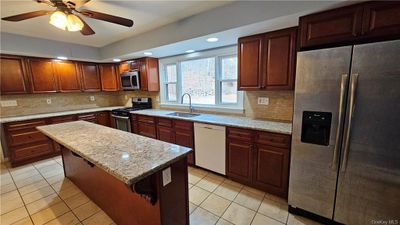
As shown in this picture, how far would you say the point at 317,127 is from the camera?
168 centimetres

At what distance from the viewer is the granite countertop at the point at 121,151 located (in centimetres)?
113

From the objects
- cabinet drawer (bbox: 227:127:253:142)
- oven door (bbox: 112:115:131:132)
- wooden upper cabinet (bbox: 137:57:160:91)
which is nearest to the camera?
cabinet drawer (bbox: 227:127:253:142)

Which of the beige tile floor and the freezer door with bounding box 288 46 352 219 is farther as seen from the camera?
the beige tile floor

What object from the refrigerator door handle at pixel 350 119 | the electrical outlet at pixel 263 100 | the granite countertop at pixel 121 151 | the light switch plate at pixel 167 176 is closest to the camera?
the granite countertop at pixel 121 151

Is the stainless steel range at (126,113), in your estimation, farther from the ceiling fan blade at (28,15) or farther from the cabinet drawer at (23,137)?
the ceiling fan blade at (28,15)

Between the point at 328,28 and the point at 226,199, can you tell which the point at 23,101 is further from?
the point at 328,28

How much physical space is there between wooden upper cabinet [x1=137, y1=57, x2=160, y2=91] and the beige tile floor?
2265mm

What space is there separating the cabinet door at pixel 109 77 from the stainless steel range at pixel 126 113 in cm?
67

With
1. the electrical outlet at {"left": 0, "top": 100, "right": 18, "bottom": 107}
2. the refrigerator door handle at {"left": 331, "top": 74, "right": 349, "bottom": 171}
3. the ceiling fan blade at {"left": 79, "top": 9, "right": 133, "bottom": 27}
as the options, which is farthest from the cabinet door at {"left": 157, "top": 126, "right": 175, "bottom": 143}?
the electrical outlet at {"left": 0, "top": 100, "right": 18, "bottom": 107}

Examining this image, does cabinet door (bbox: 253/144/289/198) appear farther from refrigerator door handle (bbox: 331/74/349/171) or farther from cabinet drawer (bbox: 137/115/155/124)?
cabinet drawer (bbox: 137/115/155/124)

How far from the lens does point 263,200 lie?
2.16m

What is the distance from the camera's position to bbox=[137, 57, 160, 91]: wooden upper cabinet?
3.90 m

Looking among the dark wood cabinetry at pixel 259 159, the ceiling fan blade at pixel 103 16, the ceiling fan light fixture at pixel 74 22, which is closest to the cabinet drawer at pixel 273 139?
the dark wood cabinetry at pixel 259 159

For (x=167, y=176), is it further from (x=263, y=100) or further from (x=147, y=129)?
(x=147, y=129)
